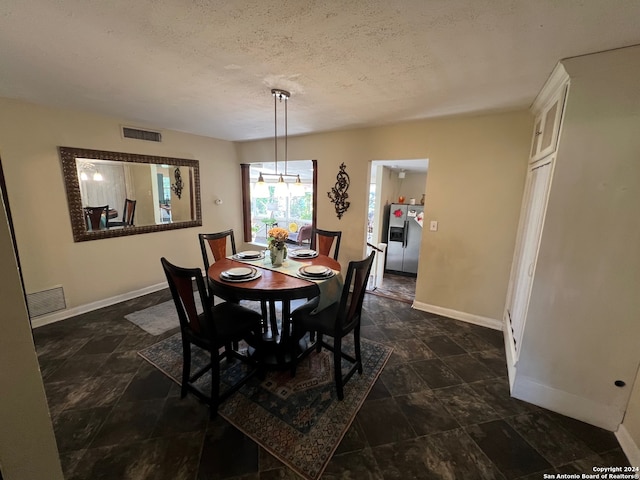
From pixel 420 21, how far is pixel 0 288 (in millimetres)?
1891

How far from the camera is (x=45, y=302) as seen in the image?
2922mm

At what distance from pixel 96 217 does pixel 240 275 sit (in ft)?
8.22

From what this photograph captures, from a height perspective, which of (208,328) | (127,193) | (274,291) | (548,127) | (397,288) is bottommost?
(397,288)

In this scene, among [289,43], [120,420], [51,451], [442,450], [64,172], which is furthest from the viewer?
[64,172]

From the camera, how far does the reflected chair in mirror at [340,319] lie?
1.92m

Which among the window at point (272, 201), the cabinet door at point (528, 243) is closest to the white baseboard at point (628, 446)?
the cabinet door at point (528, 243)

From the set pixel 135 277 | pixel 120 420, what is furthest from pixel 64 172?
pixel 120 420

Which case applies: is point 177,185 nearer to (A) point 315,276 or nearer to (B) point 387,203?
(A) point 315,276

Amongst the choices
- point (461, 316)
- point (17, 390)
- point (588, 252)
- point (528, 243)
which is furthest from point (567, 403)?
point (17, 390)

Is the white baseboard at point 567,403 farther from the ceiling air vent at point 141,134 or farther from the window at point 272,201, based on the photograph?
the ceiling air vent at point 141,134

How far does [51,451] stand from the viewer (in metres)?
0.82

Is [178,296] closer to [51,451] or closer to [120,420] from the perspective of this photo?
[120,420]

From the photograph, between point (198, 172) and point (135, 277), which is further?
point (198, 172)

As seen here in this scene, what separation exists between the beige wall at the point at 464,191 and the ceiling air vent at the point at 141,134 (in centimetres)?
258
